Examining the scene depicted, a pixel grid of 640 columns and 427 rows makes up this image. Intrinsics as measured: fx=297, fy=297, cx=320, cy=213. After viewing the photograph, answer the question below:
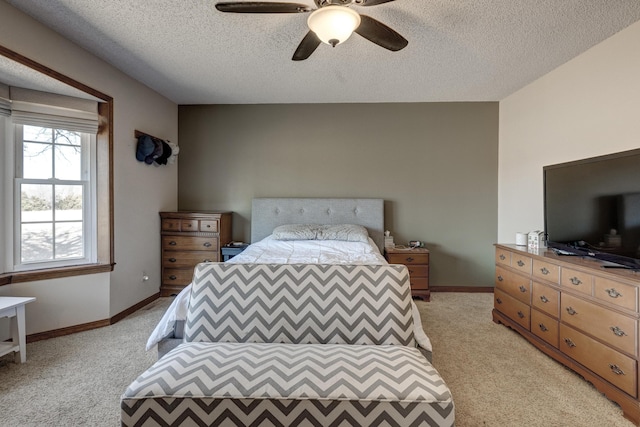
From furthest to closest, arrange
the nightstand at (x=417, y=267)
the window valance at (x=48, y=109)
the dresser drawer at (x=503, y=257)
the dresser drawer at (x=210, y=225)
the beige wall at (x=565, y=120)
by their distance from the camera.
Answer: the dresser drawer at (x=210, y=225)
the nightstand at (x=417, y=267)
the dresser drawer at (x=503, y=257)
the window valance at (x=48, y=109)
the beige wall at (x=565, y=120)

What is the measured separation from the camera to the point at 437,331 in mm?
2795

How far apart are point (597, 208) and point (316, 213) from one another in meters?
2.77

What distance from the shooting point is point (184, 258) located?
379 centimetres

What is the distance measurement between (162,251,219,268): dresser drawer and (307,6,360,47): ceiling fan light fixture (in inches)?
114

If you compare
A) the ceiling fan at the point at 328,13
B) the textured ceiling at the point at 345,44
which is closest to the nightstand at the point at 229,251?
the textured ceiling at the point at 345,44

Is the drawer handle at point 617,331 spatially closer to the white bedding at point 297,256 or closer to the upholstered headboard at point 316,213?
the white bedding at point 297,256

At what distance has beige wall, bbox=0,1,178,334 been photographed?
232cm

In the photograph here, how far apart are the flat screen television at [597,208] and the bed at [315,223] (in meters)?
1.52

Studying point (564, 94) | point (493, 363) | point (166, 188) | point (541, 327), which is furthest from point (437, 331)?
point (166, 188)

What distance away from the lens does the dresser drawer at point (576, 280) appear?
1970mm

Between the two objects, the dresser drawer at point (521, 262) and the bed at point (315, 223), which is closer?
the dresser drawer at point (521, 262)

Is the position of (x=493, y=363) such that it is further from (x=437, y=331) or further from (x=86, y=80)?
(x=86, y=80)

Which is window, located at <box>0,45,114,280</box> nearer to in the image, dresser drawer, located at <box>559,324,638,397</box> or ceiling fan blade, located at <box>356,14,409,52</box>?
ceiling fan blade, located at <box>356,14,409,52</box>

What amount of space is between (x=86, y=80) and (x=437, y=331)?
3940mm
